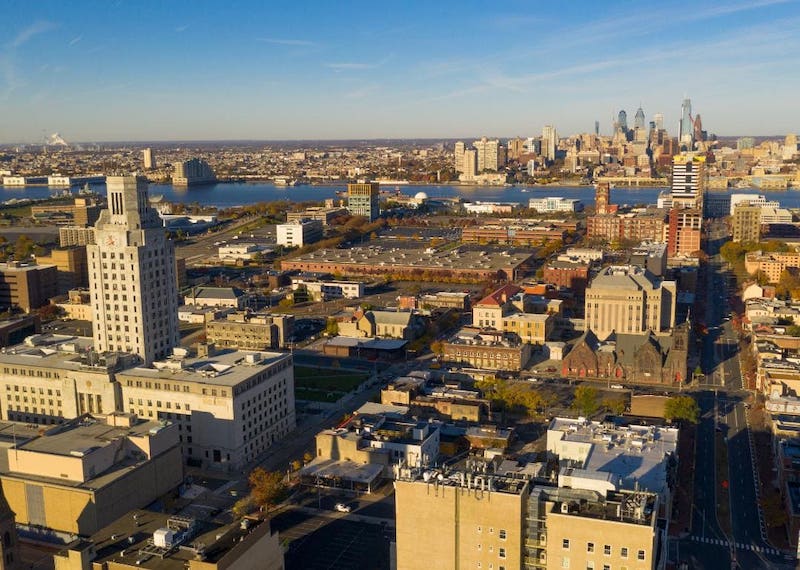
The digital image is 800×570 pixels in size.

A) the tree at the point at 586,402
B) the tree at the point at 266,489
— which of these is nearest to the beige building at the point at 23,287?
the tree at the point at 266,489

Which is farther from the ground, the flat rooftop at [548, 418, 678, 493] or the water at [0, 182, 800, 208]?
the water at [0, 182, 800, 208]

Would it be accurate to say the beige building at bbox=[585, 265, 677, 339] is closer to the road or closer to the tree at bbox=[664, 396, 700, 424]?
the road

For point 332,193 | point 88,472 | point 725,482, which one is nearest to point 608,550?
Answer: point 725,482

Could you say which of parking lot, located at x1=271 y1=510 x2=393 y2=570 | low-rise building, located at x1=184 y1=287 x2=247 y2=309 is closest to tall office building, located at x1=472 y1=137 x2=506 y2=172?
low-rise building, located at x1=184 y1=287 x2=247 y2=309

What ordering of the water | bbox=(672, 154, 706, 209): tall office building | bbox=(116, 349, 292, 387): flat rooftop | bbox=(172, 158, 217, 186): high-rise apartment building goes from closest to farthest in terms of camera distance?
1. bbox=(116, 349, 292, 387): flat rooftop
2. bbox=(672, 154, 706, 209): tall office building
3. the water
4. bbox=(172, 158, 217, 186): high-rise apartment building

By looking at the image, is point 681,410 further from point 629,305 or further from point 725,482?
point 629,305

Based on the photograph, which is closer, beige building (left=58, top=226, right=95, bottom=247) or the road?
the road
